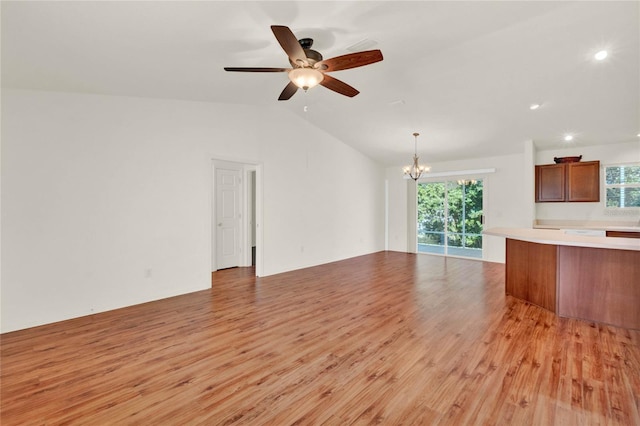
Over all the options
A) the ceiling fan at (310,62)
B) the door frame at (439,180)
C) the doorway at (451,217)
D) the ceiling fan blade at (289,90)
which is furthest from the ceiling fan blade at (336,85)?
the doorway at (451,217)

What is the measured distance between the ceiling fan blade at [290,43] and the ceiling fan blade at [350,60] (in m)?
0.18

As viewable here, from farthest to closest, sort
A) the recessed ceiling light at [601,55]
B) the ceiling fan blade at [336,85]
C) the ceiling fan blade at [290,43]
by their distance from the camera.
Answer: the recessed ceiling light at [601,55]
the ceiling fan blade at [336,85]
the ceiling fan blade at [290,43]

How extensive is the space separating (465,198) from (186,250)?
21.3ft

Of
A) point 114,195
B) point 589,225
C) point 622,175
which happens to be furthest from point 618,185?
point 114,195

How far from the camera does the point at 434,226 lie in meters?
7.89

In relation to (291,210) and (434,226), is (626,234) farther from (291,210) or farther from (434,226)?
(291,210)

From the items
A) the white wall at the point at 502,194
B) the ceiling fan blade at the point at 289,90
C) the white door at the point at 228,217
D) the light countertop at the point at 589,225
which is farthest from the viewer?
the white wall at the point at 502,194

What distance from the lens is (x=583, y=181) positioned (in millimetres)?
5727

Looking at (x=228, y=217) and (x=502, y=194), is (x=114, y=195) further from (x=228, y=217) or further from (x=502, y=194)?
(x=502, y=194)

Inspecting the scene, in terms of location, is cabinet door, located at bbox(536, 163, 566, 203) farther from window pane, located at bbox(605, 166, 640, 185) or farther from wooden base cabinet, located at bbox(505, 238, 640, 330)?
wooden base cabinet, located at bbox(505, 238, 640, 330)

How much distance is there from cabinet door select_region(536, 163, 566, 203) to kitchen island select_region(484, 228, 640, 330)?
3017mm

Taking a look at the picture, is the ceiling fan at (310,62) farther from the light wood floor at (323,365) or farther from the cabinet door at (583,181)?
the cabinet door at (583,181)

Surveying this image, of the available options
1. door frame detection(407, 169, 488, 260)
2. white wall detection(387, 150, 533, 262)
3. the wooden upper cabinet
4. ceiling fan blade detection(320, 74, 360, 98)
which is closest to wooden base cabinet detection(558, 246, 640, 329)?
white wall detection(387, 150, 533, 262)

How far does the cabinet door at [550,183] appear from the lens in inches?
233
